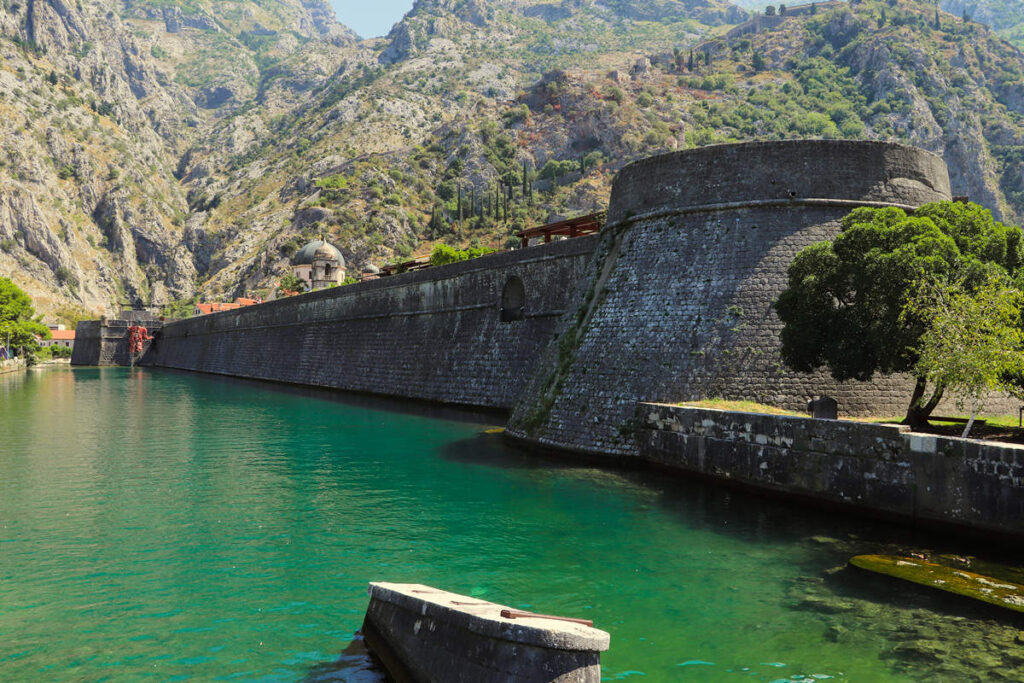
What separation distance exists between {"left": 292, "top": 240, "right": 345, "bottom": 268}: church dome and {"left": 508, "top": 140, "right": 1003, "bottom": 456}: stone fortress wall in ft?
229

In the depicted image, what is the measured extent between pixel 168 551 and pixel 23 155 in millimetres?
149904

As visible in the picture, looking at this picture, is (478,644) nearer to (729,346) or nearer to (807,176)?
(729,346)

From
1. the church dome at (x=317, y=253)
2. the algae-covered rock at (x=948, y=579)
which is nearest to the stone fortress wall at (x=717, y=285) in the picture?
the algae-covered rock at (x=948, y=579)

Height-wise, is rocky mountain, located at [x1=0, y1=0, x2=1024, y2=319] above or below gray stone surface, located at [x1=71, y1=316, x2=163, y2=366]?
above

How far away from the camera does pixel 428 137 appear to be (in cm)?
14275

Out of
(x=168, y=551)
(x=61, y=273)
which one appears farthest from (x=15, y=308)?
(x=168, y=551)

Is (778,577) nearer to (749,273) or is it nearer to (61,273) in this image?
(749,273)

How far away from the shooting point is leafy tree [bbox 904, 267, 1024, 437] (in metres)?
12.3

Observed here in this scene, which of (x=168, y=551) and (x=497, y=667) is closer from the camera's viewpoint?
(x=497, y=667)

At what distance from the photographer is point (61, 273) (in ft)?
420

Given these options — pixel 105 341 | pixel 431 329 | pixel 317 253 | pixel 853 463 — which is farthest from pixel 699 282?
pixel 105 341

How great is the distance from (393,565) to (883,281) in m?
11.8

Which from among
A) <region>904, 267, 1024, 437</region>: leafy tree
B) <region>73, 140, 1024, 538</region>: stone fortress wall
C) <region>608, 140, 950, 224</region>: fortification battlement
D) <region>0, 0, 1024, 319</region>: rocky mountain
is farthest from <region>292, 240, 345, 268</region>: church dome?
<region>904, 267, 1024, 437</region>: leafy tree

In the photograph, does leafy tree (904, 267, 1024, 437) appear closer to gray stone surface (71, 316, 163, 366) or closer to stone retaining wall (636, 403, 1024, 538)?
stone retaining wall (636, 403, 1024, 538)
